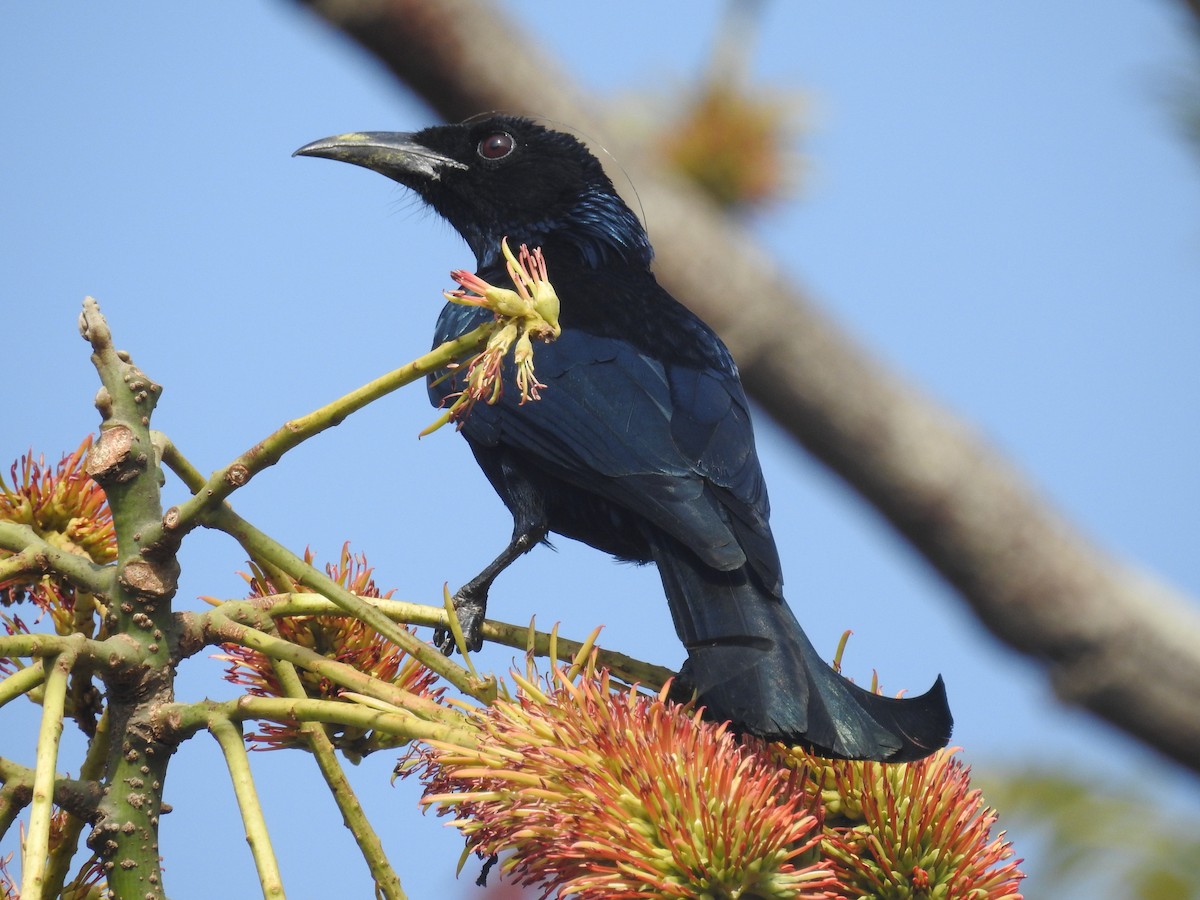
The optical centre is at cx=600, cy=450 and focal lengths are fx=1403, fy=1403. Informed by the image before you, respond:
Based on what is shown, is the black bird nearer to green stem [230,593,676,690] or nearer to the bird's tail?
the bird's tail

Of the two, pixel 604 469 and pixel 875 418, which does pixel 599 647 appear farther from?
pixel 875 418

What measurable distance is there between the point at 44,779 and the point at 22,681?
16 centimetres

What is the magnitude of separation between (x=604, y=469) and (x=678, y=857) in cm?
141

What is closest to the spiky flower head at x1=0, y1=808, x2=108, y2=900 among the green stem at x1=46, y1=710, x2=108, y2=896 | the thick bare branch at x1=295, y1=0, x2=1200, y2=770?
the green stem at x1=46, y1=710, x2=108, y2=896

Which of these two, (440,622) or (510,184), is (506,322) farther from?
(510,184)

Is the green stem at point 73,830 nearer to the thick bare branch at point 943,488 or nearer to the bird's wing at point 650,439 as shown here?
the bird's wing at point 650,439

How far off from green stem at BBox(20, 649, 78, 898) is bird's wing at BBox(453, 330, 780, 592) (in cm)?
125

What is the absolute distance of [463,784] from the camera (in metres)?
1.60

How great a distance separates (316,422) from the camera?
5.02 ft

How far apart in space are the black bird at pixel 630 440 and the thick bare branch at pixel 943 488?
175 mm

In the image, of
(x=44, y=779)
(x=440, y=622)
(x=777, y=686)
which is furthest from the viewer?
(x=777, y=686)

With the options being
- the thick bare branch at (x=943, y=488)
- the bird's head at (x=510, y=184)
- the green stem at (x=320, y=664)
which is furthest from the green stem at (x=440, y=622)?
the bird's head at (x=510, y=184)

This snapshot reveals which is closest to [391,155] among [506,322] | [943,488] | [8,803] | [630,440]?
[630,440]

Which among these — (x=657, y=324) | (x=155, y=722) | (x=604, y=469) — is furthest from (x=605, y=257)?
(x=155, y=722)
